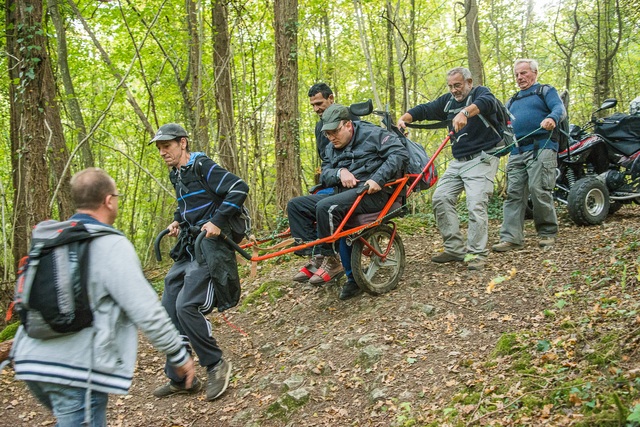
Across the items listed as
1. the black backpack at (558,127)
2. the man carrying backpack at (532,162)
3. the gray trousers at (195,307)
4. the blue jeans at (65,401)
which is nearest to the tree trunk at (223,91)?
the man carrying backpack at (532,162)

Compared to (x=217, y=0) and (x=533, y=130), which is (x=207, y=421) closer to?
(x=533, y=130)

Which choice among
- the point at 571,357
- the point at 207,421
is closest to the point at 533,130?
the point at 571,357

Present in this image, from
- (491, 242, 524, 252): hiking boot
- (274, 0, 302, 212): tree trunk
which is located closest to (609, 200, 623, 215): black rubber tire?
(491, 242, 524, 252): hiking boot

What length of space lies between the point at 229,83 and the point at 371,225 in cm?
625

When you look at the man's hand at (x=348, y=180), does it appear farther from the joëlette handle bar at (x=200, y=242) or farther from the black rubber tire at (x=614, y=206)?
the black rubber tire at (x=614, y=206)

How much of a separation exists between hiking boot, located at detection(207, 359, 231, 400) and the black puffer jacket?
2129 mm

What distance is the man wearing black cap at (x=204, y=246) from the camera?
4.35 metres

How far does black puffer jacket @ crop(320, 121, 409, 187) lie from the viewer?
523 centimetres

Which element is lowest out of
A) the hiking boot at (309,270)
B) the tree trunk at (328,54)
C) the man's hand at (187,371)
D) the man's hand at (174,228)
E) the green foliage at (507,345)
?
the green foliage at (507,345)

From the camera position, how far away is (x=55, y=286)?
7.73 ft

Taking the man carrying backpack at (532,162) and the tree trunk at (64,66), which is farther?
the tree trunk at (64,66)

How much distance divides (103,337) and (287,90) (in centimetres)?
636

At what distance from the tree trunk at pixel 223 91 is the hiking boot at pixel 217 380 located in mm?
5436

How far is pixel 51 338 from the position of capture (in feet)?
8.02
